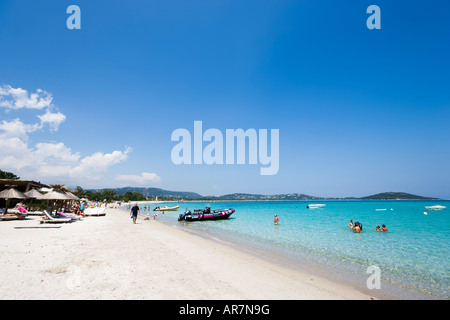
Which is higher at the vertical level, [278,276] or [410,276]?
[278,276]

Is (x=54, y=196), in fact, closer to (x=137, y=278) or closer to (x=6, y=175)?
(x=137, y=278)

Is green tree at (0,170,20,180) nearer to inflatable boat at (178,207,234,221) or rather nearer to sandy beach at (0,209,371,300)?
inflatable boat at (178,207,234,221)

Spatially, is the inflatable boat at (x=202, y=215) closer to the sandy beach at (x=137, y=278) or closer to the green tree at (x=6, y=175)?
the sandy beach at (x=137, y=278)

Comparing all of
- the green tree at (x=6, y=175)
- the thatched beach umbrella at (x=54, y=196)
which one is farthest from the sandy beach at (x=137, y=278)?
the green tree at (x=6, y=175)

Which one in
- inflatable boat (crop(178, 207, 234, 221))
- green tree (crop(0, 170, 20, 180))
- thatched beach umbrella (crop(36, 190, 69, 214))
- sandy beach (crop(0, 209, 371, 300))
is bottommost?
inflatable boat (crop(178, 207, 234, 221))

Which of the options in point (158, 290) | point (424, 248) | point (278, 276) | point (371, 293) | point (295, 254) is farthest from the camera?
point (424, 248)

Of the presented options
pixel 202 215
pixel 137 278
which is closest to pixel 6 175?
pixel 202 215

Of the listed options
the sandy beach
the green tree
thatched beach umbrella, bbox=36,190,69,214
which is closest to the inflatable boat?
thatched beach umbrella, bbox=36,190,69,214

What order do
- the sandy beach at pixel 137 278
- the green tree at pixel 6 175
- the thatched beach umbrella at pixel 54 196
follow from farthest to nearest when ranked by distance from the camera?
1. the green tree at pixel 6 175
2. the thatched beach umbrella at pixel 54 196
3. the sandy beach at pixel 137 278

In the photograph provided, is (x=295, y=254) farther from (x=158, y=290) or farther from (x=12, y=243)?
(x=12, y=243)

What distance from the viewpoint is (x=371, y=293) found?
268 inches

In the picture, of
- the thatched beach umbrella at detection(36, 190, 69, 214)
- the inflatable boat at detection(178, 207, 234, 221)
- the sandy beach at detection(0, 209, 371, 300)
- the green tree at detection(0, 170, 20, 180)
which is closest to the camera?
the sandy beach at detection(0, 209, 371, 300)
